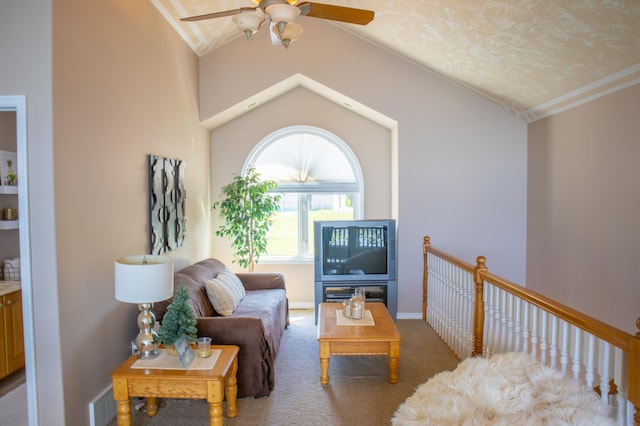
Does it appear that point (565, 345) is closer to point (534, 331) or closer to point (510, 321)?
point (534, 331)

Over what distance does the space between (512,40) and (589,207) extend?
65.4 inches

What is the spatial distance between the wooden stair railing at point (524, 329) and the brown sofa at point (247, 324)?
1.57 m

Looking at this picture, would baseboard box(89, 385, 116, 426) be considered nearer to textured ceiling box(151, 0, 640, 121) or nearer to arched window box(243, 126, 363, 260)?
arched window box(243, 126, 363, 260)

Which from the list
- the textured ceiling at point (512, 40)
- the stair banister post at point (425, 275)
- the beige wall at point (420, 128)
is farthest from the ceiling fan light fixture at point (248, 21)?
the stair banister post at point (425, 275)

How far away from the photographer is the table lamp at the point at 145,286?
233cm

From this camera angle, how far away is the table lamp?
233cm

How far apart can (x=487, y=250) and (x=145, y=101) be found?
4.02 meters

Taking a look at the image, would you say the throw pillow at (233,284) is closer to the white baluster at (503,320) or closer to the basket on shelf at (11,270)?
the basket on shelf at (11,270)

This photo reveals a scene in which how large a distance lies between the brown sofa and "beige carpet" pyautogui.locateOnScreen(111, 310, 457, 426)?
16 cm

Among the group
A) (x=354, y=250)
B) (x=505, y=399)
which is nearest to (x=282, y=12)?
(x=505, y=399)

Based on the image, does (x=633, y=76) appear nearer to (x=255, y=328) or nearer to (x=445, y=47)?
(x=445, y=47)

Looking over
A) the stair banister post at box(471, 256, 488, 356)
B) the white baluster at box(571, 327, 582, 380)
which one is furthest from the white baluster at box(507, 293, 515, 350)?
the white baluster at box(571, 327, 582, 380)

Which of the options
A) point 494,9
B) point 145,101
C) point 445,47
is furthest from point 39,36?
point 445,47

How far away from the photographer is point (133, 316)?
3.18 metres
